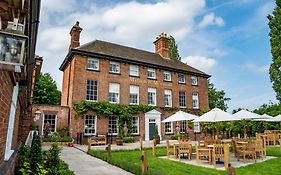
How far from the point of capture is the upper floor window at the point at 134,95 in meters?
24.1

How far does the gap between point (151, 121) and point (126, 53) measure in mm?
8484

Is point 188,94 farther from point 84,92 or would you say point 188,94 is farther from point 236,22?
point 236,22

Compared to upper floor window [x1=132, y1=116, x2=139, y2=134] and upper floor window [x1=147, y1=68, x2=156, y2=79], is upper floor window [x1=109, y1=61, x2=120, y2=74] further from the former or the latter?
upper floor window [x1=132, y1=116, x2=139, y2=134]

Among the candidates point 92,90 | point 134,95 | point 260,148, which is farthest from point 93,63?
point 260,148

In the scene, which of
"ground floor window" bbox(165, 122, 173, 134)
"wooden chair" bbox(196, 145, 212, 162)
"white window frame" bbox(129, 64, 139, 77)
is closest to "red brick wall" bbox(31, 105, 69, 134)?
"white window frame" bbox(129, 64, 139, 77)

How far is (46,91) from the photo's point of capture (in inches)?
1526

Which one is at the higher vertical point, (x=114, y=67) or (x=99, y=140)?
(x=114, y=67)

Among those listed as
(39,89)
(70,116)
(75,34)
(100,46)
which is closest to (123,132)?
(70,116)

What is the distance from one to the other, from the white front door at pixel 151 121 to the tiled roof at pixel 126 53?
578cm

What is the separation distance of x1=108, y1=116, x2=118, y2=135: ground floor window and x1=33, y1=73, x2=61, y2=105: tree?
20758mm

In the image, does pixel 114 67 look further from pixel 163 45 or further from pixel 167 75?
pixel 163 45

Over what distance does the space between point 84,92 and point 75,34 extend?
6.48 metres

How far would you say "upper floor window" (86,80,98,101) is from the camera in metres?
21.7

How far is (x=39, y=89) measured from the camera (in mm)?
38031
